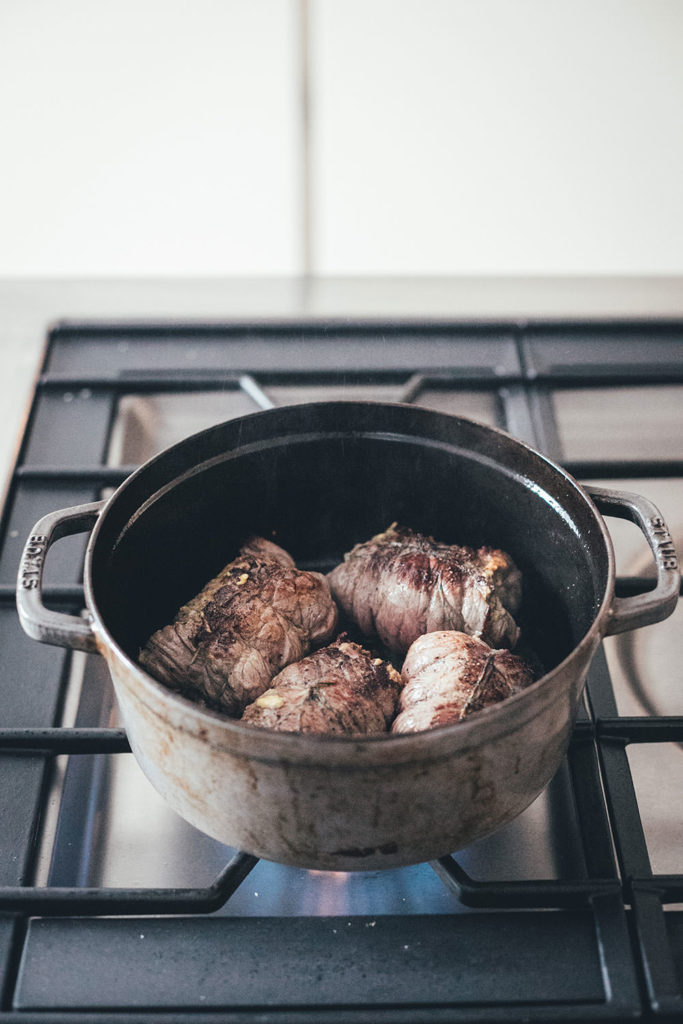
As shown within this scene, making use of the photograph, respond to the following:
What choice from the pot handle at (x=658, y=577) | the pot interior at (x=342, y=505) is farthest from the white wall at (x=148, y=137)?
the pot handle at (x=658, y=577)

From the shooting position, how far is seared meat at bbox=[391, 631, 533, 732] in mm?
819

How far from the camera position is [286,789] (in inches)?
26.5

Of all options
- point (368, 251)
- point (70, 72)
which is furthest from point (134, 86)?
point (368, 251)

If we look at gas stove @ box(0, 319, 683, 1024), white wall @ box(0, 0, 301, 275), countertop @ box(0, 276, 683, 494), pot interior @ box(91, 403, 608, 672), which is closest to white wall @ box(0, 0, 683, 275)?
white wall @ box(0, 0, 301, 275)

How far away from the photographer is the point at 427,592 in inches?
38.4

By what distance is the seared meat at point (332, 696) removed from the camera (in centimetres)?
81

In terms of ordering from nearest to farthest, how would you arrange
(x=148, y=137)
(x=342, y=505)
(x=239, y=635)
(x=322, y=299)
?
(x=239, y=635)
(x=342, y=505)
(x=322, y=299)
(x=148, y=137)

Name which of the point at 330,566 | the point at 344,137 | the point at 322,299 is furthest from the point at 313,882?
the point at 344,137

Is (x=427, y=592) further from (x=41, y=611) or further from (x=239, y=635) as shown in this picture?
(x=41, y=611)

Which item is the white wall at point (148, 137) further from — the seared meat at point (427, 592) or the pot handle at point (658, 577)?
the pot handle at point (658, 577)

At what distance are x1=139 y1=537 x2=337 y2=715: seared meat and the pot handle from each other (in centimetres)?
36

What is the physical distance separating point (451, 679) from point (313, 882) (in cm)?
25

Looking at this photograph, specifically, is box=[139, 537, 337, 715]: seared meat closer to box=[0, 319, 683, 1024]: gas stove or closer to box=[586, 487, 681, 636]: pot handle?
box=[0, 319, 683, 1024]: gas stove

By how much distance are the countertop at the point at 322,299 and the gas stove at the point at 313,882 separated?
397 millimetres
